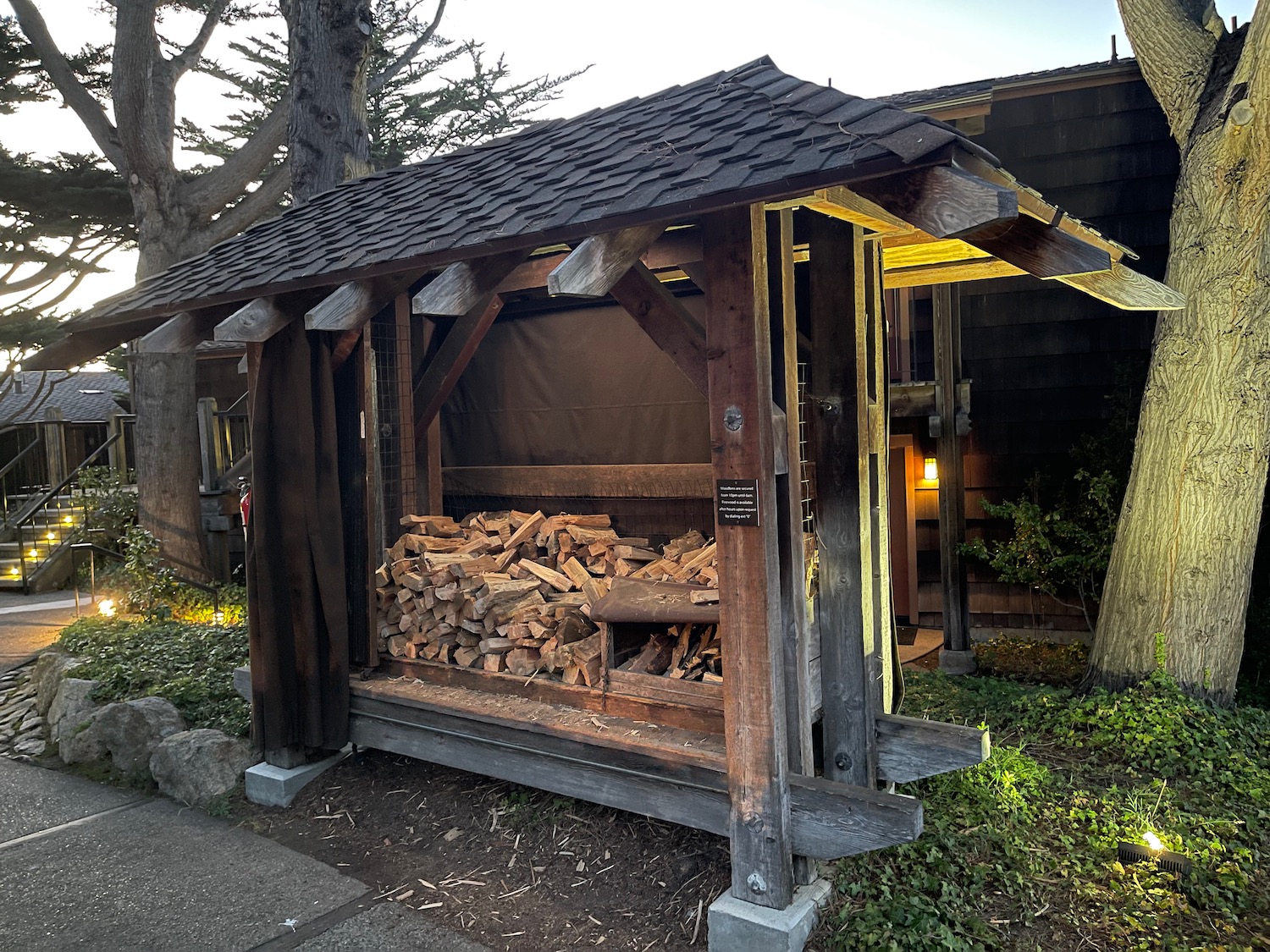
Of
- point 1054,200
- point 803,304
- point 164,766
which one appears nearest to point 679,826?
point 803,304

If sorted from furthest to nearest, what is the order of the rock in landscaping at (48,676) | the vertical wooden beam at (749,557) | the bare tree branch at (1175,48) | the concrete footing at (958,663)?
1. the concrete footing at (958,663)
2. the rock in landscaping at (48,676)
3. the bare tree branch at (1175,48)
4. the vertical wooden beam at (749,557)

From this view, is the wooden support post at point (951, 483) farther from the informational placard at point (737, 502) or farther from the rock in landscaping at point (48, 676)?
the rock in landscaping at point (48, 676)

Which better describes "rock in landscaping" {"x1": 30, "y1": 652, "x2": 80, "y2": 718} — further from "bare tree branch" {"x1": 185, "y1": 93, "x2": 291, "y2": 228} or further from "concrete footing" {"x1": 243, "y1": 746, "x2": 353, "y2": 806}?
"bare tree branch" {"x1": 185, "y1": 93, "x2": 291, "y2": 228}

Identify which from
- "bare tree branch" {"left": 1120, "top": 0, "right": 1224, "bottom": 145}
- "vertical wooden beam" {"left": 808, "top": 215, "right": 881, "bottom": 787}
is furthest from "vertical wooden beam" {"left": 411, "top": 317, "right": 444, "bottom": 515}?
"bare tree branch" {"left": 1120, "top": 0, "right": 1224, "bottom": 145}

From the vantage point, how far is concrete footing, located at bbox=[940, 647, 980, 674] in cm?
790

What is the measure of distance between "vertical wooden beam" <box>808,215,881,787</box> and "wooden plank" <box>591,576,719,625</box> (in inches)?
23.2

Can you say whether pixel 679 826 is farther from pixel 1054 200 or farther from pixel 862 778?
pixel 1054 200

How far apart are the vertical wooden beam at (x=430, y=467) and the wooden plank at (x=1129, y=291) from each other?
390 centimetres

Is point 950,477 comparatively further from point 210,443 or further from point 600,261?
point 210,443

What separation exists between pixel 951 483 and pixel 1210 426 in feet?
7.95

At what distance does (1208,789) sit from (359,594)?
4735 mm

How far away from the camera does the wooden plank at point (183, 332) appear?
5.05 metres

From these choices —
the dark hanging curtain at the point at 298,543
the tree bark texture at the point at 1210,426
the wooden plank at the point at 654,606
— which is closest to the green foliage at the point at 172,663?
the dark hanging curtain at the point at 298,543

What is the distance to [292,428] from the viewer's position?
4.92m
